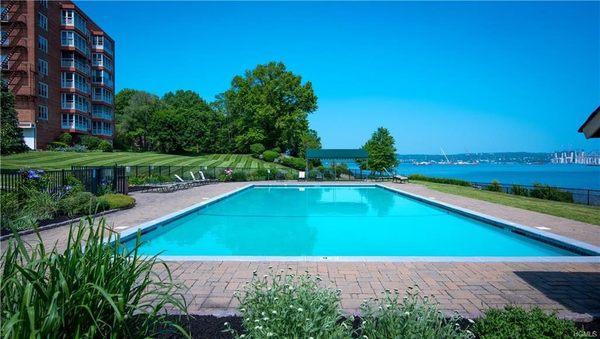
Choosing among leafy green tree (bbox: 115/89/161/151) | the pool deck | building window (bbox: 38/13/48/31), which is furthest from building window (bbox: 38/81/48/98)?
the pool deck

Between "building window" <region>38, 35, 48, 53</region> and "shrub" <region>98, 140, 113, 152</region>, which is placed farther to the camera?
"shrub" <region>98, 140, 113, 152</region>

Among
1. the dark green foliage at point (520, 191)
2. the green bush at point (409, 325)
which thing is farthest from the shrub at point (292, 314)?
the dark green foliage at point (520, 191)

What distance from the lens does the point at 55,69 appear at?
125ft

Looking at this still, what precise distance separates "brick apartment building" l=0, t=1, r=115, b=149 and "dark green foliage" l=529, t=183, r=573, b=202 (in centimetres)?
3658

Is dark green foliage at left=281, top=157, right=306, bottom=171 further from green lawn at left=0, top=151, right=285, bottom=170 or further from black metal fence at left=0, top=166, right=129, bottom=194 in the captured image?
black metal fence at left=0, top=166, right=129, bottom=194

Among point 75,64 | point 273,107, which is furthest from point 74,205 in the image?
point 273,107

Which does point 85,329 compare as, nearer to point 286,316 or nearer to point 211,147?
point 286,316

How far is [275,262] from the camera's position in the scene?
623 centimetres

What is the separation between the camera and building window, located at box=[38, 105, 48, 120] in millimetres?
34531

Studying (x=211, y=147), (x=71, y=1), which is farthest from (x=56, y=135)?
(x=211, y=147)

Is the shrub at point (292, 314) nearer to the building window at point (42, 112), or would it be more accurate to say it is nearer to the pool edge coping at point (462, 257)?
the pool edge coping at point (462, 257)

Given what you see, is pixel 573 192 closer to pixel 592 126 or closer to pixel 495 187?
pixel 495 187

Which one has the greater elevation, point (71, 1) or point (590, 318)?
point (71, 1)

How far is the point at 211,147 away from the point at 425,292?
5088 centimetres
